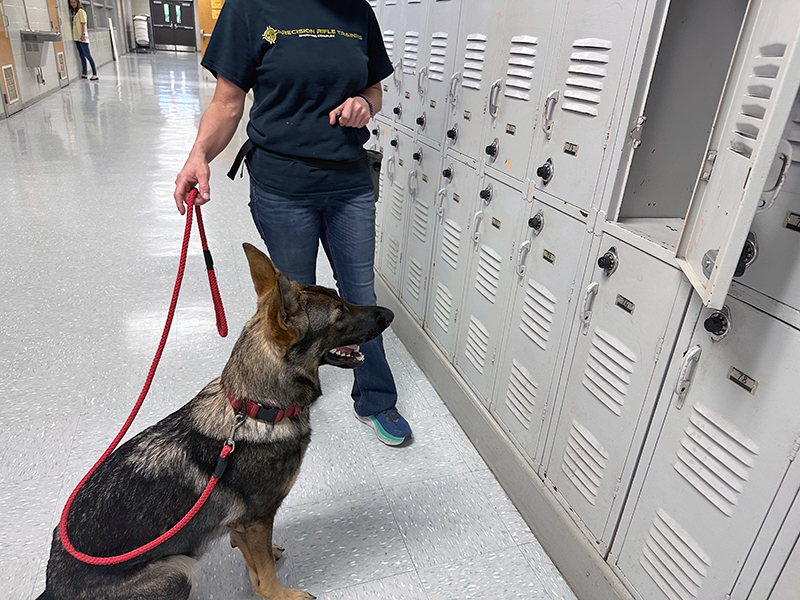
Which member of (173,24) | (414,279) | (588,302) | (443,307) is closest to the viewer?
(588,302)

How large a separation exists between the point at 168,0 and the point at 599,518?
25221 millimetres

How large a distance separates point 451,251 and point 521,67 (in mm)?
830

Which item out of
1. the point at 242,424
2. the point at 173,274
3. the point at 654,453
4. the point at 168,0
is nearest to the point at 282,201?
the point at 242,424

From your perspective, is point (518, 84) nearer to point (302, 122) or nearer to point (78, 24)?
point (302, 122)

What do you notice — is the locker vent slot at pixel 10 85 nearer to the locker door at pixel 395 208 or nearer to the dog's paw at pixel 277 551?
the locker door at pixel 395 208

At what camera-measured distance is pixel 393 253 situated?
307 cm

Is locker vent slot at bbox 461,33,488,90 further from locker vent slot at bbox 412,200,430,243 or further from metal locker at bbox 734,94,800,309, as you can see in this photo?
metal locker at bbox 734,94,800,309

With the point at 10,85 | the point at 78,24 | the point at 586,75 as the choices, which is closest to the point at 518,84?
the point at 586,75

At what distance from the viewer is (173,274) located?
345 centimetres

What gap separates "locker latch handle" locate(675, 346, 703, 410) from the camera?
1198 mm

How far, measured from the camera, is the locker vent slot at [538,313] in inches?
67.9

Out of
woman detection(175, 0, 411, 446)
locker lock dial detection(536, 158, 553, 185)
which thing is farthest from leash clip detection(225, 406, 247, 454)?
locker lock dial detection(536, 158, 553, 185)

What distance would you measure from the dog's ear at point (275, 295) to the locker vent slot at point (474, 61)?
4.03 ft

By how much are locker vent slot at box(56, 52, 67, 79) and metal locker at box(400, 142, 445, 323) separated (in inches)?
441
